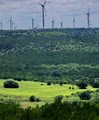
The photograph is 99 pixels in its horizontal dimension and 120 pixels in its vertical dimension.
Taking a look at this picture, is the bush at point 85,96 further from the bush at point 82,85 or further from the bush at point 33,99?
the bush at point 82,85

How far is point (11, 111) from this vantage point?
95.5 m

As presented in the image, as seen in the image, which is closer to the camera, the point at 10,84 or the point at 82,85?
the point at 10,84

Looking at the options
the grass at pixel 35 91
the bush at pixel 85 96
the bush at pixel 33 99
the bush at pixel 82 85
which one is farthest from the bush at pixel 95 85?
the bush at pixel 33 99

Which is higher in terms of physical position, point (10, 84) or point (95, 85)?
point (10, 84)

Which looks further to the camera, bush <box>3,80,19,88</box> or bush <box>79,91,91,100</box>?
bush <box>3,80,19,88</box>

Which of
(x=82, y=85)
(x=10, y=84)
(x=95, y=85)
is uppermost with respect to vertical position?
(x=10, y=84)

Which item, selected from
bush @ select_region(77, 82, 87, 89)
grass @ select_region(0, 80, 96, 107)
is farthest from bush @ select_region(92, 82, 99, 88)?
bush @ select_region(77, 82, 87, 89)

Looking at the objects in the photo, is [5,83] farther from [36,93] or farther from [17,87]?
[36,93]

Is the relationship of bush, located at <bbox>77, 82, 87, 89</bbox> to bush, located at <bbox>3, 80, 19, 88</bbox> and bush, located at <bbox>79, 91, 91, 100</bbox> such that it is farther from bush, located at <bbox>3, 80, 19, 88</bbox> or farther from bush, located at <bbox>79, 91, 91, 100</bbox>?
bush, located at <bbox>79, 91, 91, 100</bbox>

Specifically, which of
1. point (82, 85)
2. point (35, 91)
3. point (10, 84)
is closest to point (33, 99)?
point (35, 91)

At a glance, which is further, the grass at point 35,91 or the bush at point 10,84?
the bush at point 10,84

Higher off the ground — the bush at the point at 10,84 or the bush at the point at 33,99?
the bush at the point at 10,84

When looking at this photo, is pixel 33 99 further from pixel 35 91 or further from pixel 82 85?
pixel 82 85

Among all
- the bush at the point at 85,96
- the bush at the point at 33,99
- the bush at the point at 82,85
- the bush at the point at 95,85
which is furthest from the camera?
the bush at the point at 95,85
